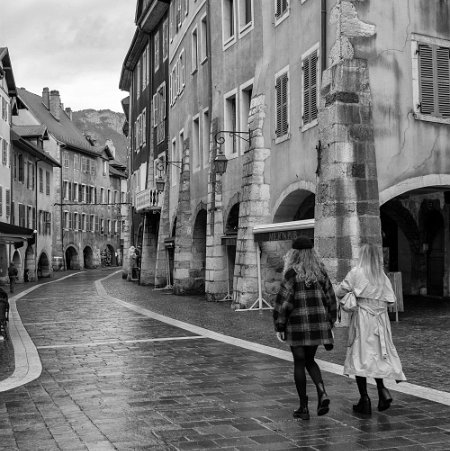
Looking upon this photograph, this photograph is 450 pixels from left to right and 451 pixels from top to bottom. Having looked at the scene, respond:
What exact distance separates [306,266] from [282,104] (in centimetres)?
1267

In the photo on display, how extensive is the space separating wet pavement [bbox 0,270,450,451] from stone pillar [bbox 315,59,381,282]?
218 cm

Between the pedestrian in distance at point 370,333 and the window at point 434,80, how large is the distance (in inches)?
407

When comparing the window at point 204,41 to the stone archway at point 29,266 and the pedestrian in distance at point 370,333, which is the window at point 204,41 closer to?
the pedestrian in distance at point 370,333

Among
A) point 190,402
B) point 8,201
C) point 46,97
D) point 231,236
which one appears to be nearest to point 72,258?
point 46,97

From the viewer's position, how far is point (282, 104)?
18781mm

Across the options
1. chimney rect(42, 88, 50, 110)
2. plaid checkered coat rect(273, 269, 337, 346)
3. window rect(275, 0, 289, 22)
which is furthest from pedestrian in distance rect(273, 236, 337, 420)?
chimney rect(42, 88, 50, 110)

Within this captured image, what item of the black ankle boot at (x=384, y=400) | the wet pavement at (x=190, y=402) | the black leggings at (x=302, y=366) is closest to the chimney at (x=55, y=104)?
the wet pavement at (x=190, y=402)

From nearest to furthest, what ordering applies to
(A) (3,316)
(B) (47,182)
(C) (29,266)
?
(A) (3,316) → (C) (29,266) → (B) (47,182)

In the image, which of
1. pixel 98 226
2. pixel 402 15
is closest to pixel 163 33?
pixel 402 15

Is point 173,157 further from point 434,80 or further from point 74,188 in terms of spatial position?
point 74,188

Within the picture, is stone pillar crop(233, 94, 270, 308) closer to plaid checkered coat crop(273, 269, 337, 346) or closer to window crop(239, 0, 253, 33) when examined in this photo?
window crop(239, 0, 253, 33)

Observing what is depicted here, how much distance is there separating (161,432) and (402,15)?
1283cm

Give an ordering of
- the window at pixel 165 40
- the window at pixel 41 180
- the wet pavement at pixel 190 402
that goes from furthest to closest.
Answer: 1. the window at pixel 41 180
2. the window at pixel 165 40
3. the wet pavement at pixel 190 402

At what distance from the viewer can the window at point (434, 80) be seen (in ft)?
53.7
